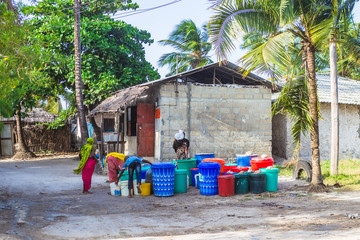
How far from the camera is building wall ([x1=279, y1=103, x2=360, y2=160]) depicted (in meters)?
16.8

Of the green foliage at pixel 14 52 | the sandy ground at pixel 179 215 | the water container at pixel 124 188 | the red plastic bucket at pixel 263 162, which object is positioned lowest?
the sandy ground at pixel 179 215

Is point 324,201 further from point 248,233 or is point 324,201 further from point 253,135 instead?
point 253,135

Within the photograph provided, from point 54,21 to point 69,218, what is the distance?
1369 centimetres

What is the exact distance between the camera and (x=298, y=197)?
29.4ft

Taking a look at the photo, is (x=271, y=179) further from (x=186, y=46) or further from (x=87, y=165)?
(x=186, y=46)

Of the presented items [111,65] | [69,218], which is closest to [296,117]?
A: [69,218]

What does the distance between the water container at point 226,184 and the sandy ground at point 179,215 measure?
0.83ft

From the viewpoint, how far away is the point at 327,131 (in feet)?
55.5

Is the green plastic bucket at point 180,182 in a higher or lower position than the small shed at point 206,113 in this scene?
lower

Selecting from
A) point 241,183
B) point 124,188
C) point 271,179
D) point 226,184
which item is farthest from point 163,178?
point 271,179

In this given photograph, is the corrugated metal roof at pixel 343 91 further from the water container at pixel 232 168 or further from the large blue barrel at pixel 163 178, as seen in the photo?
the large blue barrel at pixel 163 178

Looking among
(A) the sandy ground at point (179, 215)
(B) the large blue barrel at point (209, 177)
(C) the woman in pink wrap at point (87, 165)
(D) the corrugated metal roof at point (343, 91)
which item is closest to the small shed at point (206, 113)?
(D) the corrugated metal roof at point (343, 91)

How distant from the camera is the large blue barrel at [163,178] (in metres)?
9.45

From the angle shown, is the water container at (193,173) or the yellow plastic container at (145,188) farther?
the water container at (193,173)
